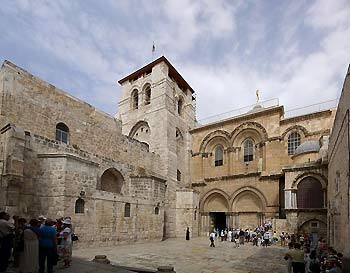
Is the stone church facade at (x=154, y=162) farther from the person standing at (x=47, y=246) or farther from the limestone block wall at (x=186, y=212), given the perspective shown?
the person standing at (x=47, y=246)

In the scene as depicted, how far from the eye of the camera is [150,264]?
1020 cm

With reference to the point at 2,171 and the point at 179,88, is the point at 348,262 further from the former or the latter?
the point at 179,88

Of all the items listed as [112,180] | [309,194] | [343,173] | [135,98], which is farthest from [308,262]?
[135,98]

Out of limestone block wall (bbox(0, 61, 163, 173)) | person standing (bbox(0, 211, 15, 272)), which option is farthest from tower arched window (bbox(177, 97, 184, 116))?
person standing (bbox(0, 211, 15, 272))

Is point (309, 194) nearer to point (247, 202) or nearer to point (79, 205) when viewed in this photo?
point (247, 202)

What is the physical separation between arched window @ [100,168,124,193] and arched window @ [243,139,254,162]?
438 inches

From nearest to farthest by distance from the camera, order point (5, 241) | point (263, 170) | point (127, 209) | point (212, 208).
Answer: point (5, 241) < point (127, 209) < point (263, 170) < point (212, 208)

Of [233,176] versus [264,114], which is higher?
[264,114]

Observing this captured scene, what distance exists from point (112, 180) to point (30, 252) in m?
12.4

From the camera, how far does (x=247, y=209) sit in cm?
2277

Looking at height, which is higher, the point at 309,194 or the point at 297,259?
the point at 309,194

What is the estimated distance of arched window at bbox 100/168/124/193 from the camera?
693 inches

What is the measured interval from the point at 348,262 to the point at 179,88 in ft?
77.2

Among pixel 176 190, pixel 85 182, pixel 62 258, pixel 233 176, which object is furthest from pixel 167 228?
pixel 62 258
